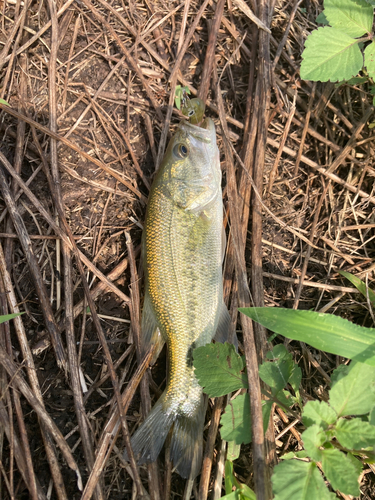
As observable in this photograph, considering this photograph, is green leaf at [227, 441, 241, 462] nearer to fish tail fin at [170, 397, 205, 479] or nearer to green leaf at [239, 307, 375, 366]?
fish tail fin at [170, 397, 205, 479]

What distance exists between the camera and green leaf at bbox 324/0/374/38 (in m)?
2.62

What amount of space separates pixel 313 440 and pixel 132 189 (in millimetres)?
2239

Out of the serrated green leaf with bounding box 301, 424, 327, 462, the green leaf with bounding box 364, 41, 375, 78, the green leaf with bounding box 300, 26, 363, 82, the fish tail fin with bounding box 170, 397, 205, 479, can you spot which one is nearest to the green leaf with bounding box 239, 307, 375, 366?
the serrated green leaf with bounding box 301, 424, 327, 462

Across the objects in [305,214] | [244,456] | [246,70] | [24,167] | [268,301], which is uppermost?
[246,70]

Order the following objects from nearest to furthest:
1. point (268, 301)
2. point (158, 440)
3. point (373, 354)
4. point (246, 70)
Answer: point (373, 354) → point (158, 440) → point (268, 301) → point (246, 70)

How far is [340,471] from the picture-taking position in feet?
6.30

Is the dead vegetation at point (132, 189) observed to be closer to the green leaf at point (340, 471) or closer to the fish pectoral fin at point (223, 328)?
the fish pectoral fin at point (223, 328)

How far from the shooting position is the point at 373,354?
2162 millimetres

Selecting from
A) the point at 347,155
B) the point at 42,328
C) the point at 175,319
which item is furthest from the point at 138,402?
the point at 347,155

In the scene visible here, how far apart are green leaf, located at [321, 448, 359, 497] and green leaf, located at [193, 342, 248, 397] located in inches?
25.0

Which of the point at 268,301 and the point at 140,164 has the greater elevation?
the point at 140,164

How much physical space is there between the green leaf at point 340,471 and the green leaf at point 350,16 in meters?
2.71

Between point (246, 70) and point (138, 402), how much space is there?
3.08 m

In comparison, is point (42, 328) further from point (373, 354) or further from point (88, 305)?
point (373, 354)
